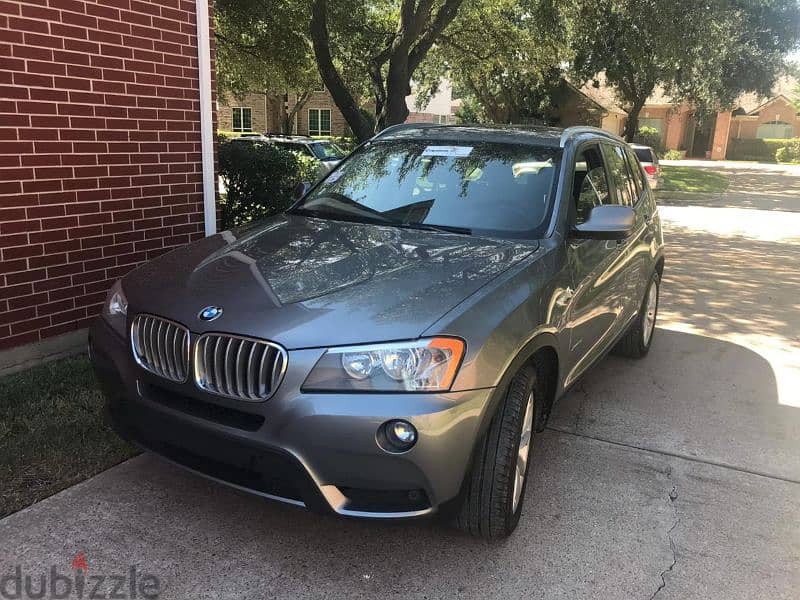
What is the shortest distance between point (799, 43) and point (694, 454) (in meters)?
30.3

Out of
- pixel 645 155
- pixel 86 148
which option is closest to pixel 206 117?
pixel 86 148

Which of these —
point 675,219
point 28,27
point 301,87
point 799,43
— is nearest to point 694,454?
point 28,27

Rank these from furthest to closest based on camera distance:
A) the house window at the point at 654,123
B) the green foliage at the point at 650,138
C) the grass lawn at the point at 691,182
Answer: the house window at the point at 654,123 < the green foliage at the point at 650,138 < the grass lawn at the point at 691,182

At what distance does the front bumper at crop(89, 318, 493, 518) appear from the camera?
2398 mm

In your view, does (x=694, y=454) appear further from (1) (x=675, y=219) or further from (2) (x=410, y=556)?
(1) (x=675, y=219)

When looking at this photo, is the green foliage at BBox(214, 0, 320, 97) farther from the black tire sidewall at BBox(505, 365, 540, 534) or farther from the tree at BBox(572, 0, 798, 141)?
the black tire sidewall at BBox(505, 365, 540, 534)

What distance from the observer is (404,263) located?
3088 mm

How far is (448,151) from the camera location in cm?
416

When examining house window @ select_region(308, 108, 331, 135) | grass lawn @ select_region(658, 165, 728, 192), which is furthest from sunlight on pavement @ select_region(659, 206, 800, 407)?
house window @ select_region(308, 108, 331, 135)

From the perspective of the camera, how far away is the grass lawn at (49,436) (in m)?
3.25

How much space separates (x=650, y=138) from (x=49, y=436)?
47.2 meters

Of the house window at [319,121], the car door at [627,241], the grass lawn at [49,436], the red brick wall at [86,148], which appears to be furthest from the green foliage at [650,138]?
the grass lawn at [49,436]

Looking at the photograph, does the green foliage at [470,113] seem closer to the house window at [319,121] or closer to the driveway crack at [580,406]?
the house window at [319,121]

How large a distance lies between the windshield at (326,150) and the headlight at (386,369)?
13125mm
